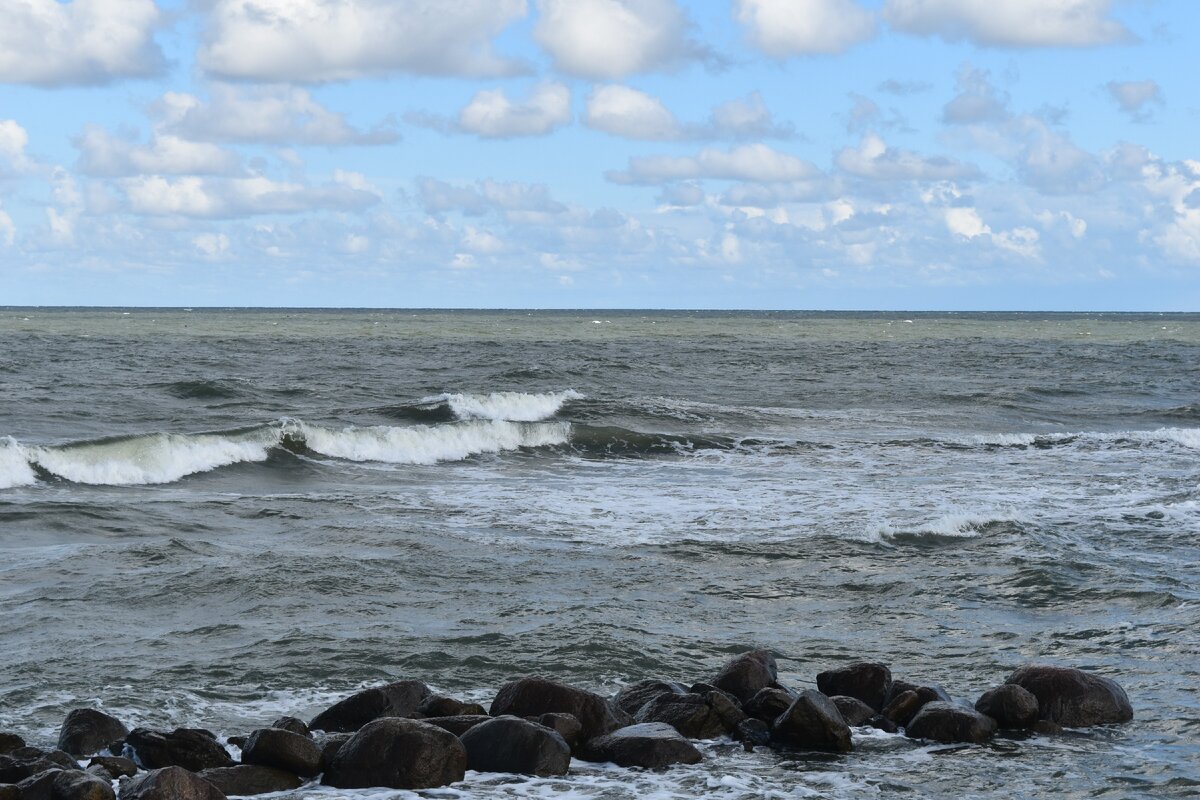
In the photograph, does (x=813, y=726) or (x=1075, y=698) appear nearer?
(x=813, y=726)

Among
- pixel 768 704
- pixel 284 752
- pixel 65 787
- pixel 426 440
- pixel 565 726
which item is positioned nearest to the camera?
pixel 65 787

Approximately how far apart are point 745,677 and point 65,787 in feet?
13.3

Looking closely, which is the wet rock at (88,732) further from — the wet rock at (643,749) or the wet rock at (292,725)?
the wet rock at (643,749)

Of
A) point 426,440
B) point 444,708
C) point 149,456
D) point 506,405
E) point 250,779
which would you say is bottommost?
point 250,779

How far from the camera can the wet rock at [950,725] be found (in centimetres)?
757

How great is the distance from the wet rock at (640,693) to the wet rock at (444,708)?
914 millimetres

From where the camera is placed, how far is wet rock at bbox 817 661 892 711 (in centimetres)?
816

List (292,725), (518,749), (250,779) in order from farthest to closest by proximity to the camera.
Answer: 1. (292,725)
2. (518,749)
3. (250,779)

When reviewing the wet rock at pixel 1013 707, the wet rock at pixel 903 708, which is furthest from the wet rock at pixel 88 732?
the wet rock at pixel 1013 707

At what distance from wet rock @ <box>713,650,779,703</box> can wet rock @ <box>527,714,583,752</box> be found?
1.24 m

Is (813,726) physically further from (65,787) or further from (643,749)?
(65,787)

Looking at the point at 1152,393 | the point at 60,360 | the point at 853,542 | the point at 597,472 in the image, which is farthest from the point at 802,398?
the point at 60,360

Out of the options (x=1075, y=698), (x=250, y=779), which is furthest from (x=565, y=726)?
(x=1075, y=698)

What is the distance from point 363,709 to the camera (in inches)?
299
